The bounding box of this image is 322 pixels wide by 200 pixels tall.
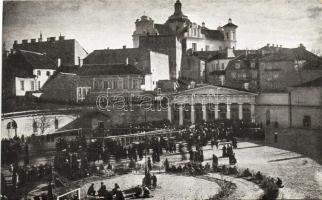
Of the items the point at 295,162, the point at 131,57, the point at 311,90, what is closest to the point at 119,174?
the point at 131,57

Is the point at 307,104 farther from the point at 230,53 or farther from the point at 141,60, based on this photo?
the point at 141,60

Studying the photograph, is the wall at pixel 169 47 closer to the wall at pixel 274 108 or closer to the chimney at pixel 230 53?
the chimney at pixel 230 53

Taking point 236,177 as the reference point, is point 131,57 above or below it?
above

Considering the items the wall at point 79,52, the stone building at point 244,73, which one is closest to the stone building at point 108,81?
the wall at point 79,52

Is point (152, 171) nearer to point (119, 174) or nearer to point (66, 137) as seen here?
point (119, 174)

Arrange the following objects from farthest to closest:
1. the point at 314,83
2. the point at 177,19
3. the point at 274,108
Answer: the point at 177,19, the point at 274,108, the point at 314,83

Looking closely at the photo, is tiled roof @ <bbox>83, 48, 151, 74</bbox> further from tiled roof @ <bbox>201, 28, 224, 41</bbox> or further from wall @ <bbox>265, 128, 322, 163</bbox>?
wall @ <bbox>265, 128, 322, 163</bbox>

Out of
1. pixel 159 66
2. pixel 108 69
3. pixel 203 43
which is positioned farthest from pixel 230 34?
pixel 108 69
